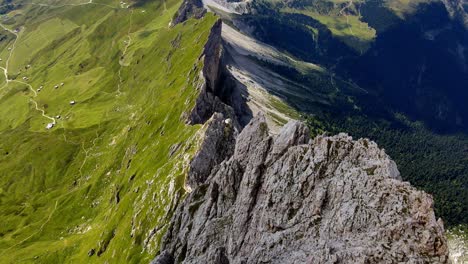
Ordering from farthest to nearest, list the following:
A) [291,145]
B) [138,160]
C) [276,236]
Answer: [138,160] < [291,145] < [276,236]

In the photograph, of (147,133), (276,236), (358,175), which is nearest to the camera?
(358,175)

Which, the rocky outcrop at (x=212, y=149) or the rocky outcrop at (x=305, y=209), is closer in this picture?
the rocky outcrop at (x=305, y=209)

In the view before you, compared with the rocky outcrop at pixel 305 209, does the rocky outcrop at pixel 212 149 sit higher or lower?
lower

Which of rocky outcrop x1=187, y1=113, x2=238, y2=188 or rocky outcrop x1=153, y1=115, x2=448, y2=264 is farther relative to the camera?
rocky outcrop x1=187, y1=113, x2=238, y2=188

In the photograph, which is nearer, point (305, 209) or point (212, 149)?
point (305, 209)

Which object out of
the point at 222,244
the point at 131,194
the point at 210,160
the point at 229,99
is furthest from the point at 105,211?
the point at 222,244

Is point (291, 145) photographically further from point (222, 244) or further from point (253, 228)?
point (222, 244)

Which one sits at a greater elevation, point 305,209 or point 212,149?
point 305,209

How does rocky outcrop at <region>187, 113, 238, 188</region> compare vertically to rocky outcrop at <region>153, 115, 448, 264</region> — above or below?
below
